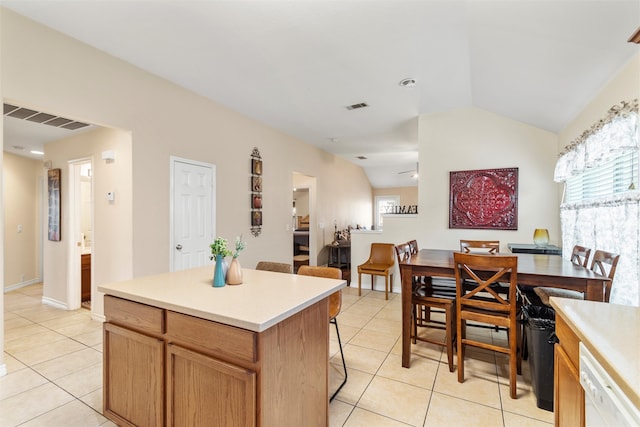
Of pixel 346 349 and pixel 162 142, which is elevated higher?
pixel 162 142

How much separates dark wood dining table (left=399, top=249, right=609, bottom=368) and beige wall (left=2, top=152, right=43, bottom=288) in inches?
245

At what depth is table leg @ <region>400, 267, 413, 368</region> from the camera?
7.75ft

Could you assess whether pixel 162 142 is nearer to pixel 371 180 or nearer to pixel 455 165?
pixel 455 165

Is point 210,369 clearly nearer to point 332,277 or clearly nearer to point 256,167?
point 332,277

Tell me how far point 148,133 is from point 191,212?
3.25 ft

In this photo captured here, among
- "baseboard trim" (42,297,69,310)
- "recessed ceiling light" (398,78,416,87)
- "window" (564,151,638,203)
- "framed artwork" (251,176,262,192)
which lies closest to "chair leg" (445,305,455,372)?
"window" (564,151,638,203)

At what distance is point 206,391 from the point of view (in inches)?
49.7

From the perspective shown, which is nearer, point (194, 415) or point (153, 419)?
point (194, 415)

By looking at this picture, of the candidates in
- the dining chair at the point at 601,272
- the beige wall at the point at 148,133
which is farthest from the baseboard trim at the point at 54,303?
the dining chair at the point at 601,272

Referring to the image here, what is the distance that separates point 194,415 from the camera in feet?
4.30

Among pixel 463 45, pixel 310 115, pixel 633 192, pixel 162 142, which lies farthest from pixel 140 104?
pixel 633 192

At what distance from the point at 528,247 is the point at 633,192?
1699mm

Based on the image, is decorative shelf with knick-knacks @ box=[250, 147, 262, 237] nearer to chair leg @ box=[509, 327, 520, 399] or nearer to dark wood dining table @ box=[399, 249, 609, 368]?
dark wood dining table @ box=[399, 249, 609, 368]

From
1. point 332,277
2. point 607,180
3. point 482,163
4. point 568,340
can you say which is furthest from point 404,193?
point 568,340
